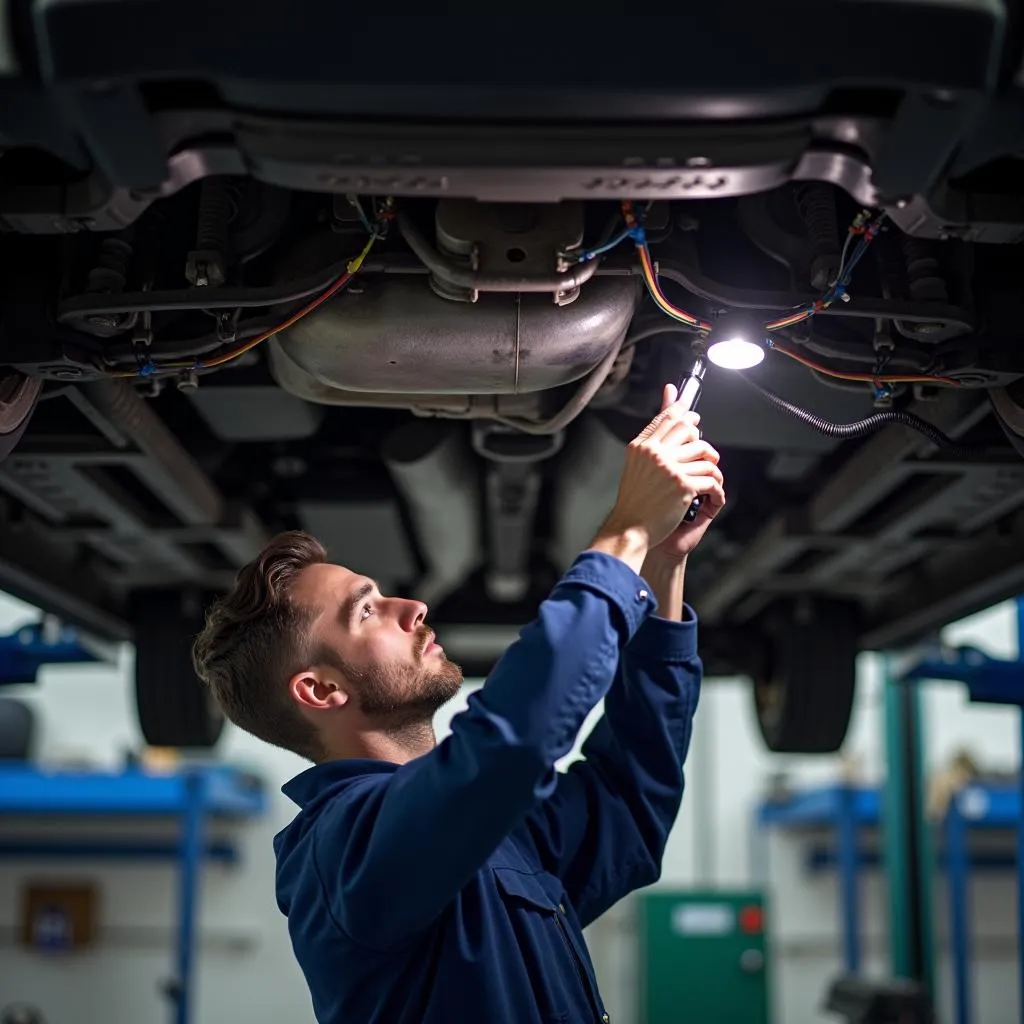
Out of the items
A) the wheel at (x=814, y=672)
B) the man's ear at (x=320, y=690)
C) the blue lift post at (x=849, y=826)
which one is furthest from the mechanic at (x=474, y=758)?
the blue lift post at (x=849, y=826)

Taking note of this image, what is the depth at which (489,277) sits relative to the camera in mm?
1428

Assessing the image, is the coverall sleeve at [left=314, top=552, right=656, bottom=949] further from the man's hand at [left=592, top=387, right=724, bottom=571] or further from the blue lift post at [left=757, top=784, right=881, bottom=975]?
the blue lift post at [left=757, top=784, right=881, bottom=975]

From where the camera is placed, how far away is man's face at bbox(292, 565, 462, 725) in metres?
1.58

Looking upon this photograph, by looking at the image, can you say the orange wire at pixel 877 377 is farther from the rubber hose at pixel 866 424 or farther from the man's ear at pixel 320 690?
the man's ear at pixel 320 690

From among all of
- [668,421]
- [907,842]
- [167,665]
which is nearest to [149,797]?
[167,665]

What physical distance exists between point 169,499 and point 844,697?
184 centimetres

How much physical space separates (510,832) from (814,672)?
203 cm

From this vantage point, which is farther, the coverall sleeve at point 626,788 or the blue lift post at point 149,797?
the blue lift post at point 149,797

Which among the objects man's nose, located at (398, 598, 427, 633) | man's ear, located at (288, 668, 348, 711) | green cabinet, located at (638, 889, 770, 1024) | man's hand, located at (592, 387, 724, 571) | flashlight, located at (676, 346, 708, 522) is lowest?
green cabinet, located at (638, 889, 770, 1024)

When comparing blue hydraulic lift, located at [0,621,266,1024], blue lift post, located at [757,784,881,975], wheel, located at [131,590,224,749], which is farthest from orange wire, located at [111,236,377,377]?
blue lift post, located at [757,784,881,975]

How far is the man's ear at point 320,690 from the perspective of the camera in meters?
1.59

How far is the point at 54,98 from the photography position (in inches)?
43.4

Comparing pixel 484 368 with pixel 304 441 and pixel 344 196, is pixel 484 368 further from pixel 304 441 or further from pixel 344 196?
pixel 304 441

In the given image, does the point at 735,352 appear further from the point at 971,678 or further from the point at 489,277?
the point at 971,678
